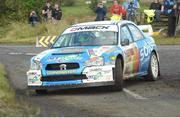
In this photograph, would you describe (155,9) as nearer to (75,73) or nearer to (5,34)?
(5,34)

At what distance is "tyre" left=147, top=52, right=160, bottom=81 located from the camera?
15.7 m

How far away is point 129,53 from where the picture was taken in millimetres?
14570

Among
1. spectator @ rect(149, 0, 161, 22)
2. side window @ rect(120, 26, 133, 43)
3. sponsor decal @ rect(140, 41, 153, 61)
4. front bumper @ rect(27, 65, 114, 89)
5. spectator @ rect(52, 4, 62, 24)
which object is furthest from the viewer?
spectator @ rect(52, 4, 62, 24)

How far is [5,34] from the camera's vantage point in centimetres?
3881

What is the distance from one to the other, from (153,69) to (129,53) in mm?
1561

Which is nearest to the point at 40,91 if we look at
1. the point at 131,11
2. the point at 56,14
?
the point at 131,11

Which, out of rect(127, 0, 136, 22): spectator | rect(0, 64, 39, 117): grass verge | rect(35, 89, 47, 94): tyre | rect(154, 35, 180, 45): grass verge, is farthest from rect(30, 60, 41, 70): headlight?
rect(127, 0, 136, 22): spectator

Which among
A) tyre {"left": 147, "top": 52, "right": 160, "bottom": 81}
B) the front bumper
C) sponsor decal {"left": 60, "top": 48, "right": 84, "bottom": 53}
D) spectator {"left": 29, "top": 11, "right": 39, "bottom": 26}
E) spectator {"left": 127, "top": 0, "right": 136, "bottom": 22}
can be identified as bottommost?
spectator {"left": 29, "top": 11, "right": 39, "bottom": 26}

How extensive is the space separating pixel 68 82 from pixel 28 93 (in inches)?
41.7

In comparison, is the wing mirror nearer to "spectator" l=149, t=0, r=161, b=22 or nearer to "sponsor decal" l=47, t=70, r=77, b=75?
"sponsor decal" l=47, t=70, r=77, b=75

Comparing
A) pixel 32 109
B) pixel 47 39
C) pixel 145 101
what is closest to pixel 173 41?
pixel 47 39

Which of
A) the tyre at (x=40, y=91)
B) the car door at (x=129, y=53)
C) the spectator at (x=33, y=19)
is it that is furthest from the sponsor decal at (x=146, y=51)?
the spectator at (x=33, y=19)

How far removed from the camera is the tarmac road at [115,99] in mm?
A: 10789

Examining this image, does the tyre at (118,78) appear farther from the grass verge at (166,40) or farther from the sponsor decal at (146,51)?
the grass verge at (166,40)
